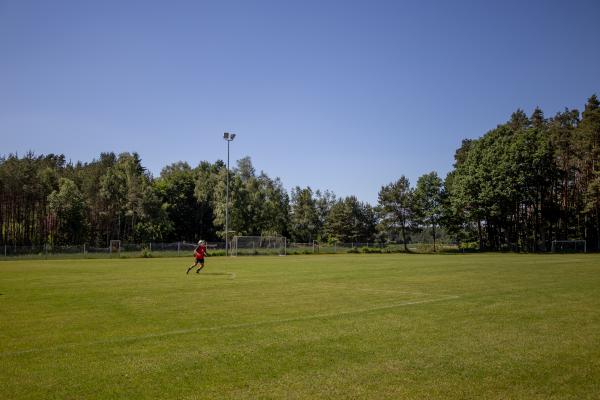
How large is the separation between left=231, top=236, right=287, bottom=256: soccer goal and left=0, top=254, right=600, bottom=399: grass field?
43950mm

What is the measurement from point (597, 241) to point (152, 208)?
239 feet

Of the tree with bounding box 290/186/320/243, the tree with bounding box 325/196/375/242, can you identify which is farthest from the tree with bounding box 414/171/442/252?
the tree with bounding box 290/186/320/243

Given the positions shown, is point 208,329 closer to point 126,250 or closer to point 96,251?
point 96,251

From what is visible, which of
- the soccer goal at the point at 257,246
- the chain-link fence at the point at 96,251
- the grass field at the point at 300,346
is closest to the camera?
the grass field at the point at 300,346

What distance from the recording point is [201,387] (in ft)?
20.2

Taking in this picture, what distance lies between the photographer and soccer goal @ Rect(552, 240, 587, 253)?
2606 inches

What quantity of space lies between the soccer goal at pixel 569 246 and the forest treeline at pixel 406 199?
7.56 ft

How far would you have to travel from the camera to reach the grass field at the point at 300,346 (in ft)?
20.4

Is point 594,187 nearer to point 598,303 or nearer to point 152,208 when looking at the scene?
point 598,303

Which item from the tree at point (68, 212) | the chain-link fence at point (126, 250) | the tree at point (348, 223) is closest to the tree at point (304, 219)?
the tree at point (348, 223)

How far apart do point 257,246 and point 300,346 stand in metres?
55.1

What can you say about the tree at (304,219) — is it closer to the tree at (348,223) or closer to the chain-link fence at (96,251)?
the tree at (348,223)

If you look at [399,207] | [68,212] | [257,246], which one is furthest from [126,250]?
[399,207]

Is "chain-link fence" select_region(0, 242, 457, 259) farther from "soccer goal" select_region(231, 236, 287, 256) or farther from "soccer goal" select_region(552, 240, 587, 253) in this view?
"soccer goal" select_region(552, 240, 587, 253)
